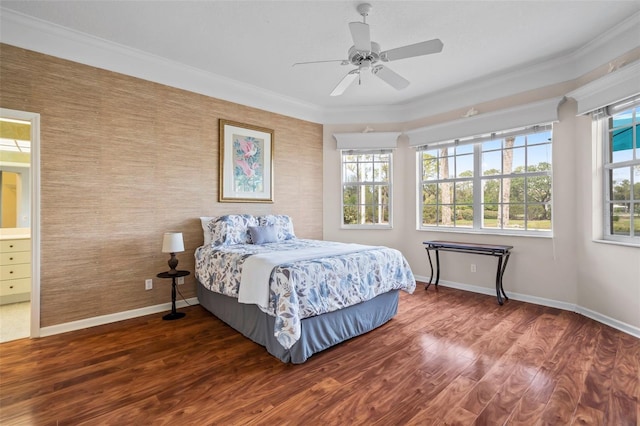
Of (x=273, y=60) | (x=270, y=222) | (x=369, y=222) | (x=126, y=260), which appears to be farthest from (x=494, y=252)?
(x=126, y=260)

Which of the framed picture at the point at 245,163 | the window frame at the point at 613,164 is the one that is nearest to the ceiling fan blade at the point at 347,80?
the framed picture at the point at 245,163

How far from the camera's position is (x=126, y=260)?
327 centimetres

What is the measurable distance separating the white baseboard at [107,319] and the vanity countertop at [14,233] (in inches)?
66.0

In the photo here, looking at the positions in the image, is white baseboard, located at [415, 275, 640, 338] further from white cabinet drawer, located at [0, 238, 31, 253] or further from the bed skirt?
white cabinet drawer, located at [0, 238, 31, 253]

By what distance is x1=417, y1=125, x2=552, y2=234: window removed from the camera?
380cm

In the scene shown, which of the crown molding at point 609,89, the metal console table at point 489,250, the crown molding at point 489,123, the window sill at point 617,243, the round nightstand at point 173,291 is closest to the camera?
the crown molding at point 609,89

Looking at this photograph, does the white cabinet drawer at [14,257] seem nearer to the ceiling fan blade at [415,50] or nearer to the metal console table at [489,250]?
the ceiling fan blade at [415,50]

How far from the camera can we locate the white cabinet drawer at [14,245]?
3.59 metres

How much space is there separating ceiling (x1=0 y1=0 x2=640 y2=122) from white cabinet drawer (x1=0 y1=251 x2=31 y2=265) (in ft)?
8.93

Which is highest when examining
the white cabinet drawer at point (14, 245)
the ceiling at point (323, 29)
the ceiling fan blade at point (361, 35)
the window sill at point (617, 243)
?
the ceiling at point (323, 29)

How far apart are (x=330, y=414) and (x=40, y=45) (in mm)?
4009

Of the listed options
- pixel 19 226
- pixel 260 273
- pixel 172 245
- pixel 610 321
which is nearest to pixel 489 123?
pixel 610 321

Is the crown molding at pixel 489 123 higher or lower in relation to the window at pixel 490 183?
higher

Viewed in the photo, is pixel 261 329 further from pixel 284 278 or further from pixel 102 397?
pixel 102 397
